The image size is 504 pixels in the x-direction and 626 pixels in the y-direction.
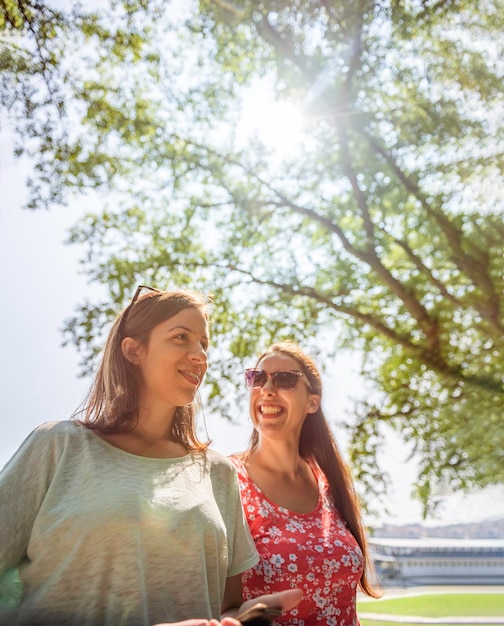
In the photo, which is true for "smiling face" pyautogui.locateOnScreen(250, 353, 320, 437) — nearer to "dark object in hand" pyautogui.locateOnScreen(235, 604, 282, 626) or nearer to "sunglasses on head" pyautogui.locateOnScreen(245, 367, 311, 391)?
"sunglasses on head" pyautogui.locateOnScreen(245, 367, 311, 391)

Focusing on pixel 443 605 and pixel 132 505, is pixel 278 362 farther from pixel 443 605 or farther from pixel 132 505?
pixel 443 605

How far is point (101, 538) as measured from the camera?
5.07 feet

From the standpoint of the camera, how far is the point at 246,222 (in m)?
9.86

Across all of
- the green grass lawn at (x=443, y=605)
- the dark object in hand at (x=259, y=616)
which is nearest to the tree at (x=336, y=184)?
the dark object in hand at (x=259, y=616)

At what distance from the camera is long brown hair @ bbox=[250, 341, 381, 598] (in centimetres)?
275

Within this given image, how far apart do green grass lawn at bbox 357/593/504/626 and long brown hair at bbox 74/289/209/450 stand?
2632cm

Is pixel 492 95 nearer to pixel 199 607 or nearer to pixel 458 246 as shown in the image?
pixel 458 246

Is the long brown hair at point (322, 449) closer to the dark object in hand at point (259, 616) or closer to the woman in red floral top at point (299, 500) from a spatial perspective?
the woman in red floral top at point (299, 500)

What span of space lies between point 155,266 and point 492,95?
4938 millimetres

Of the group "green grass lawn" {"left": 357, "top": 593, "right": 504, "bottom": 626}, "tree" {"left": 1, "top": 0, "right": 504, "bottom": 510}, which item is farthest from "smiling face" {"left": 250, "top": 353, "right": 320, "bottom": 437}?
"green grass lawn" {"left": 357, "top": 593, "right": 504, "bottom": 626}

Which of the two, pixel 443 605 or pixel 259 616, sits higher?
pixel 443 605

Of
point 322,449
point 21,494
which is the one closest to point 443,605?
point 322,449

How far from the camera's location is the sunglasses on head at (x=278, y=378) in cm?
281

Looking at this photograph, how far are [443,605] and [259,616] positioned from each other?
32.2m
